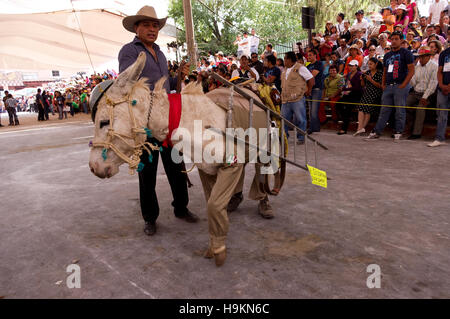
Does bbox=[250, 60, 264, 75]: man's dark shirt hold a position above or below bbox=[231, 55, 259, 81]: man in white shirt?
above

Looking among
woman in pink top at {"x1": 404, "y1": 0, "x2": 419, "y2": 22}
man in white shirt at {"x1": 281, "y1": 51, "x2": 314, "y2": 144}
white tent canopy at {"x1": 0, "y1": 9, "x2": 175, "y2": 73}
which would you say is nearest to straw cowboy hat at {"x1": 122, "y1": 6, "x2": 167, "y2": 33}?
man in white shirt at {"x1": 281, "y1": 51, "x2": 314, "y2": 144}

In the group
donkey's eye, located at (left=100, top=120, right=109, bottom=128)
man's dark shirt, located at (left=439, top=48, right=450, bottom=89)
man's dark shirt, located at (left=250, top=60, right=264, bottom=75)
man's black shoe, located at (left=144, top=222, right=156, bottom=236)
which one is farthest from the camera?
man's dark shirt, located at (left=250, top=60, right=264, bottom=75)

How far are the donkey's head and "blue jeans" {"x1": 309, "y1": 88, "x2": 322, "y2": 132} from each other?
6.90 metres

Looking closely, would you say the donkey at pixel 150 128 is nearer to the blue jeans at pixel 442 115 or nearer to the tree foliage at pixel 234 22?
the blue jeans at pixel 442 115

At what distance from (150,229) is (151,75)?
1.56 meters

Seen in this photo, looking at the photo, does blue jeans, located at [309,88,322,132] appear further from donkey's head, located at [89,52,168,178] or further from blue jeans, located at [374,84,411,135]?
donkey's head, located at [89,52,168,178]

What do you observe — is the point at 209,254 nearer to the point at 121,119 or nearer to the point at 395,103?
the point at 121,119

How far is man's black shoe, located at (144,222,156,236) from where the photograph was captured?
308cm

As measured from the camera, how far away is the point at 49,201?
14.0ft

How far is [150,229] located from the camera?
3.10m

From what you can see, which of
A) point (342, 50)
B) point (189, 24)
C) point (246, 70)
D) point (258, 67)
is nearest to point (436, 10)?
point (342, 50)
